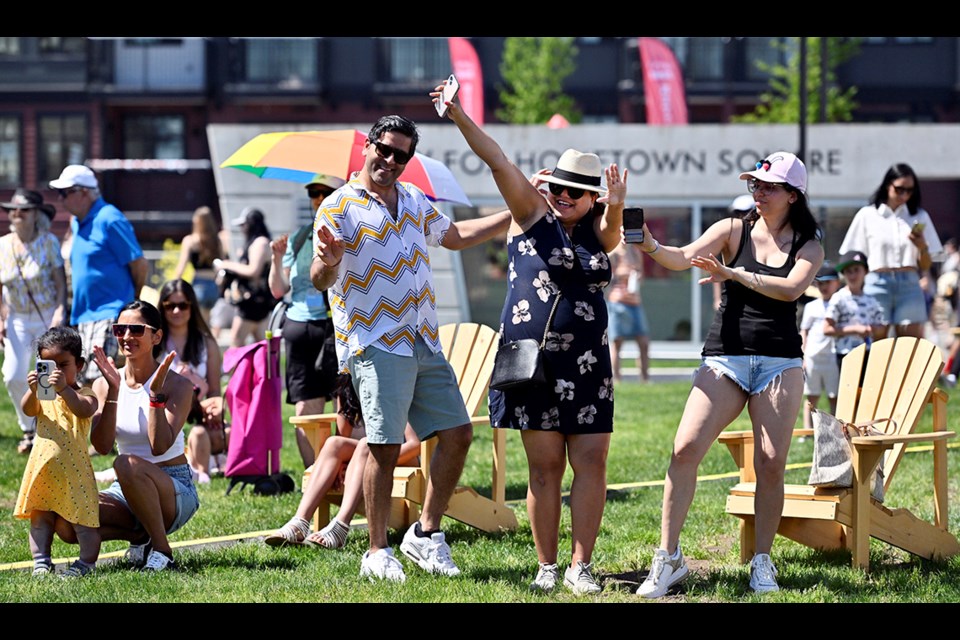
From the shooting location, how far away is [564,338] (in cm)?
575

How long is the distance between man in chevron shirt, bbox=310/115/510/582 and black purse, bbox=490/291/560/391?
525 millimetres

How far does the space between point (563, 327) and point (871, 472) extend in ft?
5.40

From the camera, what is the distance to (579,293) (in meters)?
5.77

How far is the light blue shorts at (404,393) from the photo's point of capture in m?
6.05

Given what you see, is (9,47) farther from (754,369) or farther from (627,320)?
(754,369)

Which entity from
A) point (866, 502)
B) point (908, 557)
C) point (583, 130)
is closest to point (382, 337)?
point (866, 502)

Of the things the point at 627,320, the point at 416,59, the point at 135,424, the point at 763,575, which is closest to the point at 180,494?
the point at 135,424

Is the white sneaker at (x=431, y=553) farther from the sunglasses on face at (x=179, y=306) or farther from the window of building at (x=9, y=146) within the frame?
the window of building at (x=9, y=146)

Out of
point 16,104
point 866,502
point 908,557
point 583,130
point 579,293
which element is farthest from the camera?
point 16,104

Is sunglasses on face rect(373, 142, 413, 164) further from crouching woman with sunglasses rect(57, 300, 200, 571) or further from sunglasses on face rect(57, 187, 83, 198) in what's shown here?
sunglasses on face rect(57, 187, 83, 198)

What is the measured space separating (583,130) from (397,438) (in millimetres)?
14440

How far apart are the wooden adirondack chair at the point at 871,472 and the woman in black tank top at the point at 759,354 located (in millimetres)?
369

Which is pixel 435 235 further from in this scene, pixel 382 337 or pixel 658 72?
pixel 658 72

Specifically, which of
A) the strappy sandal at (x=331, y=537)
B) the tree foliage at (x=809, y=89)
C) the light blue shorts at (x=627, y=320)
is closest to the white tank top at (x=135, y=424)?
the strappy sandal at (x=331, y=537)
